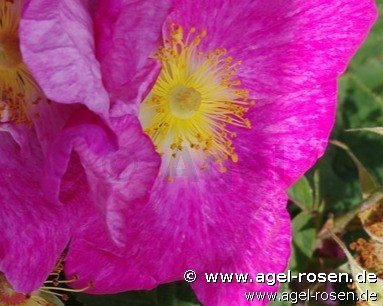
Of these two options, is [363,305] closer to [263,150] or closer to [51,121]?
[263,150]

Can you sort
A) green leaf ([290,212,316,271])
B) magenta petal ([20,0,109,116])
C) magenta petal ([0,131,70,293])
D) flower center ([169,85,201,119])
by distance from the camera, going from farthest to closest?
green leaf ([290,212,316,271]), flower center ([169,85,201,119]), magenta petal ([0,131,70,293]), magenta petal ([20,0,109,116])

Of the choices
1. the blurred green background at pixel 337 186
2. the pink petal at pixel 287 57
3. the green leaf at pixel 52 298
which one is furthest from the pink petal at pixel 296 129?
the green leaf at pixel 52 298

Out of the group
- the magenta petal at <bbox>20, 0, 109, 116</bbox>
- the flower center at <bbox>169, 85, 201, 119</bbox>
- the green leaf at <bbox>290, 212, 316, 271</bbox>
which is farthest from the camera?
the green leaf at <bbox>290, 212, 316, 271</bbox>

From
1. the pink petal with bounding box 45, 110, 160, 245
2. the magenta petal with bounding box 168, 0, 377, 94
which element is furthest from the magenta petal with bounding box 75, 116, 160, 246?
the magenta petal with bounding box 168, 0, 377, 94

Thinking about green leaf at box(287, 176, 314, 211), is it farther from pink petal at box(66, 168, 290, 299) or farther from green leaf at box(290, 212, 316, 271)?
pink petal at box(66, 168, 290, 299)

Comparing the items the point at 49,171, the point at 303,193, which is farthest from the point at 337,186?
the point at 49,171

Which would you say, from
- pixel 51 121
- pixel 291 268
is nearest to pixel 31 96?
pixel 51 121

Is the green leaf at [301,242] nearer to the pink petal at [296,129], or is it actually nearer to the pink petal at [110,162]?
the pink petal at [296,129]
